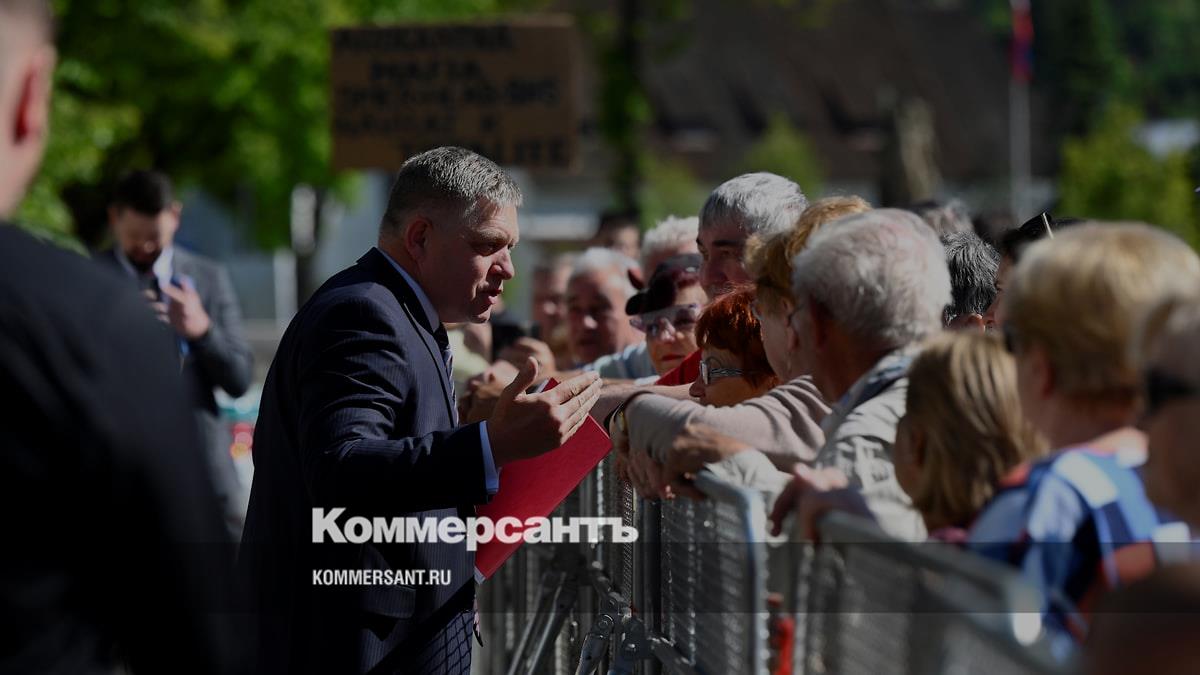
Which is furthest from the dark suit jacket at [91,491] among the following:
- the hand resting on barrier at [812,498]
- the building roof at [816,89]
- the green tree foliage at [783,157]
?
the building roof at [816,89]

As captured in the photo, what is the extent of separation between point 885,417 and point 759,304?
66cm

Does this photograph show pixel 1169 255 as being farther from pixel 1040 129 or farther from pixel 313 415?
pixel 1040 129

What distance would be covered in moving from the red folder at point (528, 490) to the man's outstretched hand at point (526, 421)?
53 cm

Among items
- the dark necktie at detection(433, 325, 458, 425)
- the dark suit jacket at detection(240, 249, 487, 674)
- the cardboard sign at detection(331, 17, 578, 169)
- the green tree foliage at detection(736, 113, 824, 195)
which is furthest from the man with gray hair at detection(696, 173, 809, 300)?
the green tree foliage at detection(736, 113, 824, 195)

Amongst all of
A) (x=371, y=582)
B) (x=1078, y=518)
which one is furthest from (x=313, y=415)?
(x=1078, y=518)

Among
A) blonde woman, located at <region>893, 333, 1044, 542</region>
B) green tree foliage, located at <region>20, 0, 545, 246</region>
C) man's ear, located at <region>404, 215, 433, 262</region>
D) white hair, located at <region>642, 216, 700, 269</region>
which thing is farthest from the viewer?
green tree foliage, located at <region>20, 0, 545, 246</region>

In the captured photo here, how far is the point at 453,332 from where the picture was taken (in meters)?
7.91

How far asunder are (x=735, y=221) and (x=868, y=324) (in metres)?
1.96

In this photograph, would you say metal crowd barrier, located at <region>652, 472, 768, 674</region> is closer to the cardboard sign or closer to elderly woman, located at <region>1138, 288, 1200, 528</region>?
elderly woman, located at <region>1138, 288, 1200, 528</region>

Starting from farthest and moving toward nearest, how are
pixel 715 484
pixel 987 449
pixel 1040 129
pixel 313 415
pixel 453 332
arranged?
pixel 1040 129 → pixel 453 332 → pixel 313 415 → pixel 715 484 → pixel 987 449

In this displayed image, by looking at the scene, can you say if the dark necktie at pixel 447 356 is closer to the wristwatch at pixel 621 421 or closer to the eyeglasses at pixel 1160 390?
the wristwatch at pixel 621 421

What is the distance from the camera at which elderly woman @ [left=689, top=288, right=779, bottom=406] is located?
14.6ft

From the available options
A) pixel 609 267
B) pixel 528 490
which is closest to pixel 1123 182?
pixel 609 267

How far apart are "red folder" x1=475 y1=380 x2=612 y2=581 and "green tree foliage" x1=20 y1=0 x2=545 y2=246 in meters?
14.7
